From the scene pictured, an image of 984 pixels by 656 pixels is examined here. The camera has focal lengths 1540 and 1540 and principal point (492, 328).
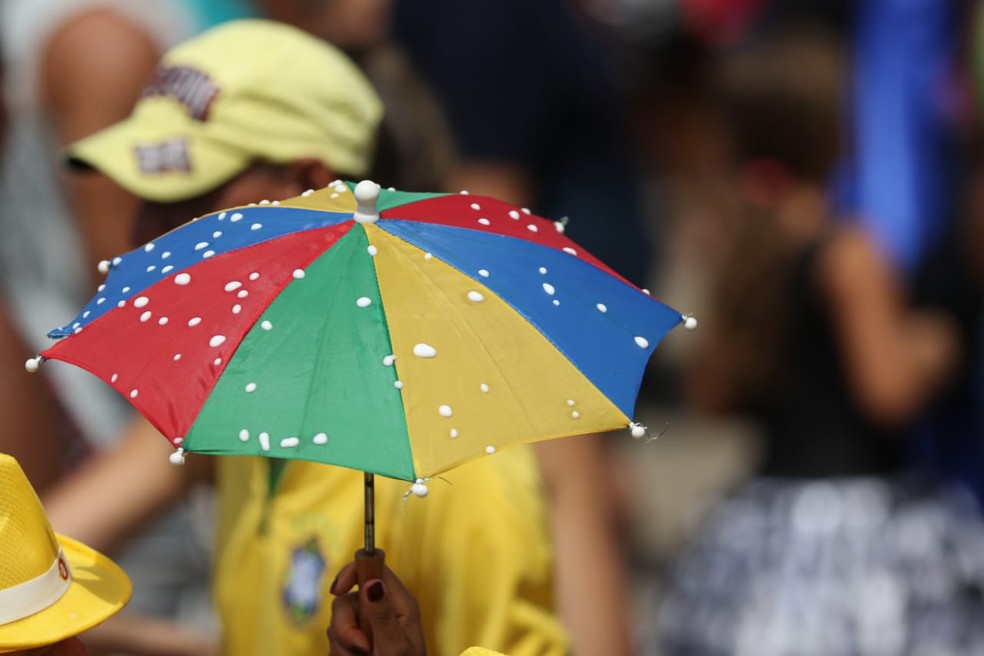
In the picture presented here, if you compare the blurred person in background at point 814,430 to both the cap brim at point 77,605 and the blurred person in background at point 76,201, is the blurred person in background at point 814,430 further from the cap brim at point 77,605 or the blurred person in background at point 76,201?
the cap brim at point 77,605

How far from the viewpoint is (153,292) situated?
5.39 feet

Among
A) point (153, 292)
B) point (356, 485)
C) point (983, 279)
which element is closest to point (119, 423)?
point (356, 485)

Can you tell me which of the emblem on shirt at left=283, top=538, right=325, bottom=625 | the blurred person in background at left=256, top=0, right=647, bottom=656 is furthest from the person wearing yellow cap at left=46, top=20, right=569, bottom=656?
the blurred person in background at left=256, top=0, right=647, bottom=656

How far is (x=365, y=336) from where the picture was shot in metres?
1.53

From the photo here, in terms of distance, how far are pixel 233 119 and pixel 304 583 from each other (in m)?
0.67

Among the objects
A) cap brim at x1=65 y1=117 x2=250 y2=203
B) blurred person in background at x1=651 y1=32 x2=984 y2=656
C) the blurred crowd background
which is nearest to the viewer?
cap brim at x1=65 y1=117 x2=250 y2=203

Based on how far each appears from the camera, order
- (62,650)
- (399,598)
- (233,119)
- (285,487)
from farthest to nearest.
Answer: (233,119), (285,487), (399,598), (62,650)

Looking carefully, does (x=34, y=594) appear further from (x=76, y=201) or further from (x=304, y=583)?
(x=76, y=201)

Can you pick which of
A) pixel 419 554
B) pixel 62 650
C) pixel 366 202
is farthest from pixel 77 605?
pixel 366 202

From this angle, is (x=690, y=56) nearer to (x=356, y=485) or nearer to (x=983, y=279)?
(x=983, y=279)

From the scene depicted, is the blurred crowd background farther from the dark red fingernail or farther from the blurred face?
the dark red fingernail

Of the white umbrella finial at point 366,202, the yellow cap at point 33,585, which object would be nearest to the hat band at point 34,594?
the yellow cap at point 33,585

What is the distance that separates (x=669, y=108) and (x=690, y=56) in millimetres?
354

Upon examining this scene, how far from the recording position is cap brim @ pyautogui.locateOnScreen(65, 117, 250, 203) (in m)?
2.17
